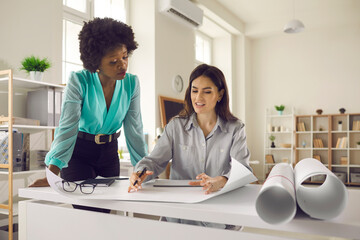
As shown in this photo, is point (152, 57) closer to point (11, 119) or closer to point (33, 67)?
point (33, 67)

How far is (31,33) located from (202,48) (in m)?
4.53

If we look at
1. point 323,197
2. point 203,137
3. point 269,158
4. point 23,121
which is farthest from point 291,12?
point 323,197

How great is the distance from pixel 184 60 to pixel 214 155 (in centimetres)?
427

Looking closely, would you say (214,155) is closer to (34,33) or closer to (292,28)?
(34,33)

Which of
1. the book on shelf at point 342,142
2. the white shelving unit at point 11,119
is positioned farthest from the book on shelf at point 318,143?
the white shelving unit at point 11,119

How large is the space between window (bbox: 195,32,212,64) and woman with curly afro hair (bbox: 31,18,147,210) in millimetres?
5458

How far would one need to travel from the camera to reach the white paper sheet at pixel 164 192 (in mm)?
826

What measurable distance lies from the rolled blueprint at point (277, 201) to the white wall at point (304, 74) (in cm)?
724

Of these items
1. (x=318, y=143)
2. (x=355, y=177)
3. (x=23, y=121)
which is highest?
(x=23, y=121)

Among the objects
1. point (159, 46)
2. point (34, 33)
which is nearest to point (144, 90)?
point (159, 46)

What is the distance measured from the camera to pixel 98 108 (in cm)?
144

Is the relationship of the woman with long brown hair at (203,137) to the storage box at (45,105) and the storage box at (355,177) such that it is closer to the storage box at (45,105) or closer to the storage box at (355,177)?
the storage box at (45,105)

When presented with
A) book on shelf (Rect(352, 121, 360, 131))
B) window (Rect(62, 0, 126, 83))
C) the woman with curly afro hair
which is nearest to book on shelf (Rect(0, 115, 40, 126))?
window (Rect(62, 0, 126, 83))

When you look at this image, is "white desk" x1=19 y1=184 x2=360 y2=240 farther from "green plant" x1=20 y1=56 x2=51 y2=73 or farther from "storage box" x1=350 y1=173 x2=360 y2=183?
"storage box" x1=350 y1=173 x2=360 y2=183
